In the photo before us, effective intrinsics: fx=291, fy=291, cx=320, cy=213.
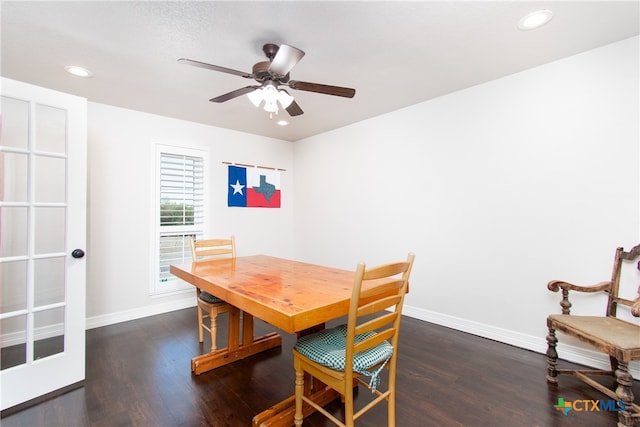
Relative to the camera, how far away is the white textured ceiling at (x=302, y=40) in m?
1.71

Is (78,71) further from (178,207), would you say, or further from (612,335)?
(612,335)

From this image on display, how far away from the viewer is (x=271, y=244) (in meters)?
4.61

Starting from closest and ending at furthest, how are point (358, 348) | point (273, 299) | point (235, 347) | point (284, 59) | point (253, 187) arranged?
point (358, 348) < point (273, 299) < point (284, 59) < point (235, 347) < point (253, 187)

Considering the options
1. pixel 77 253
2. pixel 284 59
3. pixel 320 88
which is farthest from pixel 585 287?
pixel 77 253

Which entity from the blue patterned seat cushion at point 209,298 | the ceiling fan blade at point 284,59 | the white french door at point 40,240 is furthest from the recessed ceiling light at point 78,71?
the blue patterned seat cushion at point 209,298

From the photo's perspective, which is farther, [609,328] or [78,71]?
[78,71]

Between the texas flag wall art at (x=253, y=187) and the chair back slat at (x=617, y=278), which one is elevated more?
the texas flag wall art at (x=253, y=187)

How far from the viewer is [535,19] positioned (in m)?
1.80

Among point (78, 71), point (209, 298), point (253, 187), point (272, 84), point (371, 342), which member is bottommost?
point (209, 298)

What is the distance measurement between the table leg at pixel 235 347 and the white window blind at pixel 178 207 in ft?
5.40

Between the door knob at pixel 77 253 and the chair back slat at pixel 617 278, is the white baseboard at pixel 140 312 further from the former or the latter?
the chair back slat at pixel 617 278

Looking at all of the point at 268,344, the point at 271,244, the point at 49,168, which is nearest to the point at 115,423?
the point at 268,344

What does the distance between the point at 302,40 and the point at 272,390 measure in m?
2.39

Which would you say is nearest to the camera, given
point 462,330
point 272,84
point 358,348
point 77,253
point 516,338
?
point 358,348
